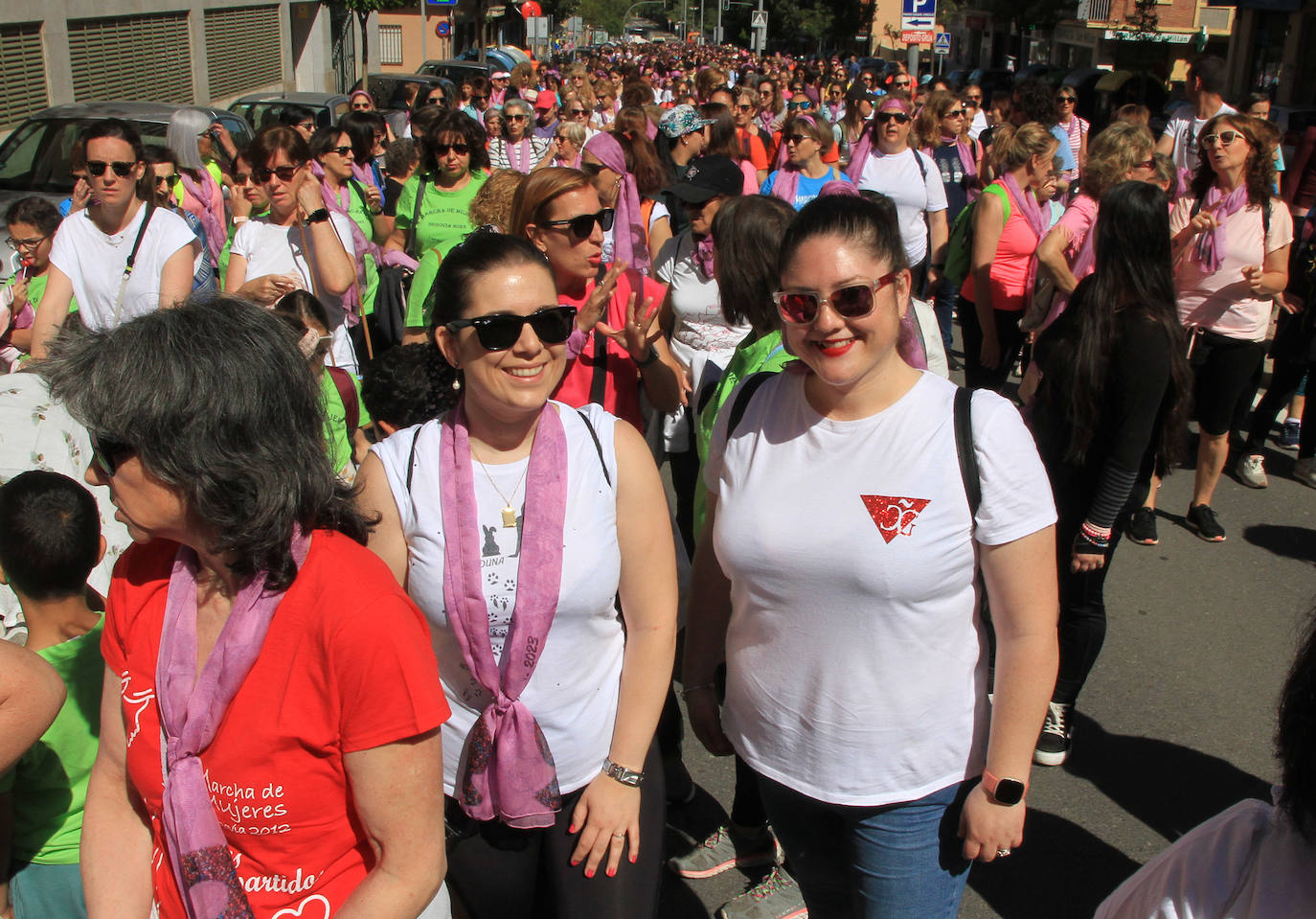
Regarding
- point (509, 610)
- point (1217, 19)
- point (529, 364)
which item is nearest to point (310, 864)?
point (509, 610)

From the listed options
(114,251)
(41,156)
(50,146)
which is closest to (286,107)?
(50,146)

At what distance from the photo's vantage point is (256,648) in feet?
5.47

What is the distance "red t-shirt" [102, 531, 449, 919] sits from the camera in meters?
1.66

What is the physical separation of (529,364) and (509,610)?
1.60 ft

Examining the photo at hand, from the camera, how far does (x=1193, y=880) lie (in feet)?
5.10

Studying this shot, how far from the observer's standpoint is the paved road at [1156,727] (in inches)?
132

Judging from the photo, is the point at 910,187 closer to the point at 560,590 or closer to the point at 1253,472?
the point at 1253,472

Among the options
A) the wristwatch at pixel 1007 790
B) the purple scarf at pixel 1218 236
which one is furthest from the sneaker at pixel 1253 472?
the wristwatch at pixel 1007 790

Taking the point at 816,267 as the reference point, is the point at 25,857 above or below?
below

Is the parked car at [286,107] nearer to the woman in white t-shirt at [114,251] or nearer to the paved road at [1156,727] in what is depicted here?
the woman in white t-shirt at [114,251]

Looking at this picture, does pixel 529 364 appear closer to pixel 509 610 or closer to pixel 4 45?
pixel 509 610

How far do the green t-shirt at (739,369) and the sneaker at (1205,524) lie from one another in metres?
3.87

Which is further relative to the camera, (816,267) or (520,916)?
(520,916)

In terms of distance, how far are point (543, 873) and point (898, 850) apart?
72 cm
